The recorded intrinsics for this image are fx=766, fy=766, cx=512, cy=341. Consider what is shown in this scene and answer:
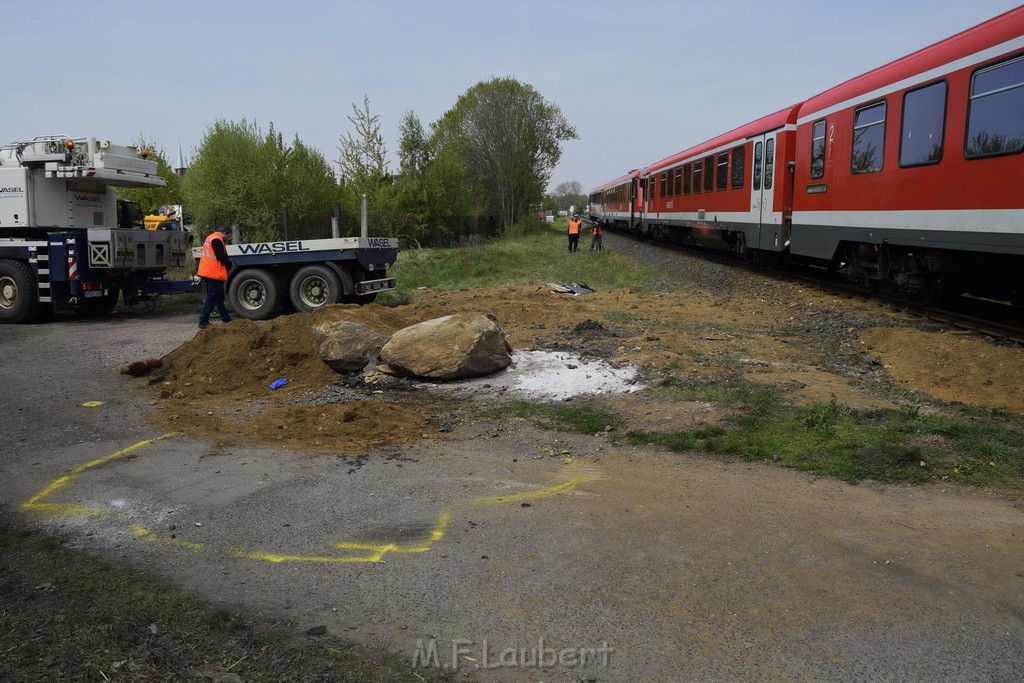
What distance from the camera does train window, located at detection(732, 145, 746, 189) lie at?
1809 centimetres

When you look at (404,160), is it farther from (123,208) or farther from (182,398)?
(182,398)

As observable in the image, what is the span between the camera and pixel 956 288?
38.2 feet

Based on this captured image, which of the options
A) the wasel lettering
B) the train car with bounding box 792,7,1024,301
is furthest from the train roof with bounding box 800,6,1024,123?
the wasel lettering

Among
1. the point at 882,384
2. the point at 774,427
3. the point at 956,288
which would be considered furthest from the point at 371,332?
the point at 956,288

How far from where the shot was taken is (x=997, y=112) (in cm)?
867

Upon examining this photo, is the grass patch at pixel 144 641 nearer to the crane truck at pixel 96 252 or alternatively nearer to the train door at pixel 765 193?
the crane truck at pixel 96 252

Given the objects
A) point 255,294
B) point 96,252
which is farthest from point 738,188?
point 96,252

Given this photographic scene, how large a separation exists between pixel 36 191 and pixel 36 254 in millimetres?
1210

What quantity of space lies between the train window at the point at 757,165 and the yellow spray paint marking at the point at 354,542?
13.1 metres

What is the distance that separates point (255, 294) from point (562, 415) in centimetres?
914

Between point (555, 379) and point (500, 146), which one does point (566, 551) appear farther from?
point (500, 146)

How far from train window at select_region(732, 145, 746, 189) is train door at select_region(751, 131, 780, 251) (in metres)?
0.89

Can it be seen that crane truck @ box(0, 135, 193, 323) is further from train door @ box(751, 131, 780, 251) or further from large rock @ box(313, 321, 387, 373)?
train door @ box(751, 131, 780, 251)

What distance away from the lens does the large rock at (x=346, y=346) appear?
332 inches
